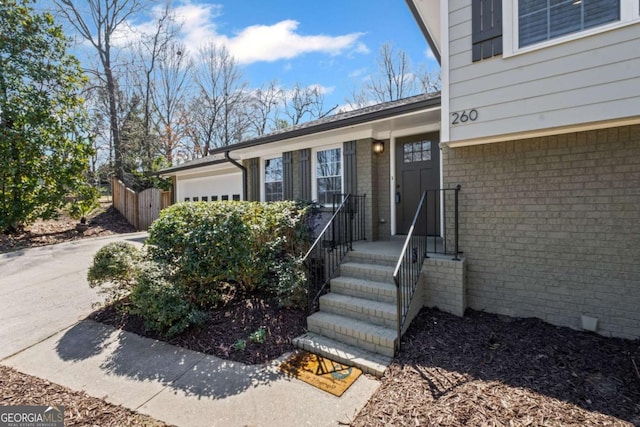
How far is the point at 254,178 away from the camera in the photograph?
27.2 feet

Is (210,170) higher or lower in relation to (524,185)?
higher

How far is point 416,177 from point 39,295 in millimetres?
7052

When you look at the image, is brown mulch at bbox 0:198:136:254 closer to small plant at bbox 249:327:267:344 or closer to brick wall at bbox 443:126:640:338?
small plant at bbox 249:327:267:344

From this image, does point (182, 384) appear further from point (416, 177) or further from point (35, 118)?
point (35, 118)

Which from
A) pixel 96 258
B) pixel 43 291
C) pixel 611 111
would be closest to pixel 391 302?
pixel 611 111

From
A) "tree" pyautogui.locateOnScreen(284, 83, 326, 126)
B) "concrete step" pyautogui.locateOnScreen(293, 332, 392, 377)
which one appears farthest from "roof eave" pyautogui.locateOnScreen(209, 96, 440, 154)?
"tree" pyautogui.locateOnScreen(284, 83, 326, 126)

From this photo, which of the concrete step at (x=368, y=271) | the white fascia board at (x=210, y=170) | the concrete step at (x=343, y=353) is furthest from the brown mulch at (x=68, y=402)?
the white fascia board at (x=210, y=170)

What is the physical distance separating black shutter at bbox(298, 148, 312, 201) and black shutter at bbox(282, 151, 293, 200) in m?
0.38

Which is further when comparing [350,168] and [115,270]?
[350,168]

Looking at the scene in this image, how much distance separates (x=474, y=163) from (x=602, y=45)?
174cm

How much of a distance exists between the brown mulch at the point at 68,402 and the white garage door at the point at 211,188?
698 cm

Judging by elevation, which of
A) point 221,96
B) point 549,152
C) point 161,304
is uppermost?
point 221,96

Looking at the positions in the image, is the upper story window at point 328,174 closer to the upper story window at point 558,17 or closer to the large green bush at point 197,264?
the large green bush at point 197,264

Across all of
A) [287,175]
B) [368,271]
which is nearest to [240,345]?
[368,271]
